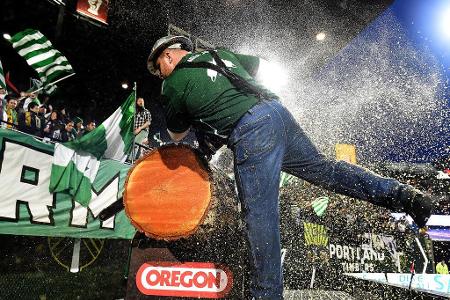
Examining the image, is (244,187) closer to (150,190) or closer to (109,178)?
(150,190)

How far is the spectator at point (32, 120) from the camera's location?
7.78m

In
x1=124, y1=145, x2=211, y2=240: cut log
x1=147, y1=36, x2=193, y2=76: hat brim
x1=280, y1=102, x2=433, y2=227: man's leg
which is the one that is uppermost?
x1=147, y1=36, x2=193, y2=76: hat brim

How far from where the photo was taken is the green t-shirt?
1.95 m

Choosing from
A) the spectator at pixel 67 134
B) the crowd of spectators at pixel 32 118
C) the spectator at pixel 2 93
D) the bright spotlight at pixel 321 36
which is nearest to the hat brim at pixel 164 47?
the crowd of spectators at pixel 32 118

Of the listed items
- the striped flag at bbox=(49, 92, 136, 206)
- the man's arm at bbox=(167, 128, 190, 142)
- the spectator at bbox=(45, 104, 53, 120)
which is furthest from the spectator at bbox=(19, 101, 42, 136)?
the man's arm at bbox=(167, 128, 190, 142)

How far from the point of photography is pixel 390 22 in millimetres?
13148

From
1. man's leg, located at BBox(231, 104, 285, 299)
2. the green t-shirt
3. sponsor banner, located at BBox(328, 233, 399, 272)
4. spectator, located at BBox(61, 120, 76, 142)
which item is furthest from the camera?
spectator, located at BBox(61, 120, 76, 142)

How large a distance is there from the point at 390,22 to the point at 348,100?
3.84 m

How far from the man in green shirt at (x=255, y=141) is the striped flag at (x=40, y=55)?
22.7ft

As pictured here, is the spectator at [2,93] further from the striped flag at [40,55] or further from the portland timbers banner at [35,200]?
the portland timbers banner at [35,200]

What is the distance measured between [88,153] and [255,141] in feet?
14.5

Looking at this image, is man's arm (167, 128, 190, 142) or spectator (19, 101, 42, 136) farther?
spectator (19, 101, 42, 136)

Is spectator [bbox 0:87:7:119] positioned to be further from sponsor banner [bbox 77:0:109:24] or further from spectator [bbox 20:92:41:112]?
sponsor banner [bbox 77:0:109:24]

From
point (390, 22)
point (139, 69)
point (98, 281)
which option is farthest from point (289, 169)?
point (139, 69)
